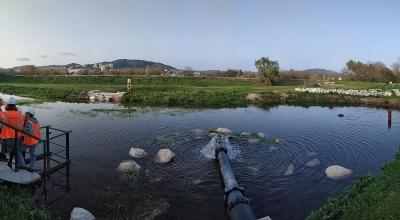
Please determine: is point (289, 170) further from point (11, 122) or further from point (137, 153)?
point (11, 122)

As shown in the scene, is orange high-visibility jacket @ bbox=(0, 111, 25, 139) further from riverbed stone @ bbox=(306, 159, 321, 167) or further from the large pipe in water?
riverbed stone @ bbox=(306, 159, 321, 167)

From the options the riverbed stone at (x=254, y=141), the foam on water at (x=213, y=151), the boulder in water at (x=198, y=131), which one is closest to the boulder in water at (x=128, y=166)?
the foam on water at (x=213, y=151)

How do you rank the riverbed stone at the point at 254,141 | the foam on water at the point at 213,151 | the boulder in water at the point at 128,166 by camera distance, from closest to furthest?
1. the boulder in water at the point at 128,166
2. the foam on water at the point at 213,151
3. the riverbed stone at the point at 254,141

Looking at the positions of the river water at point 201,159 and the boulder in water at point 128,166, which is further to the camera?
the boulder in water at point 128,166

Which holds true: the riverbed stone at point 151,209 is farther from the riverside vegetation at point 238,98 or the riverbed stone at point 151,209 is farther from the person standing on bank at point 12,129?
the person standing on bank at point 12,129

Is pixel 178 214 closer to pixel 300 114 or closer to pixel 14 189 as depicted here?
pixel 14 189

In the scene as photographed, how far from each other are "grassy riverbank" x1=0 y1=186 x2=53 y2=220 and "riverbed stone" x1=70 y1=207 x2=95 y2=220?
Result: 1335 millimetres

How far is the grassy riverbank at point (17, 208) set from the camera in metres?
11.1

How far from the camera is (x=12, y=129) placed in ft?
52.2

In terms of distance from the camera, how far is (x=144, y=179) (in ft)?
62.5

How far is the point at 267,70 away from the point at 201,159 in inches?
2525

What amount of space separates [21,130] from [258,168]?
13.1 metres

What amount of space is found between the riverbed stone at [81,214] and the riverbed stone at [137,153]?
9.04 meters

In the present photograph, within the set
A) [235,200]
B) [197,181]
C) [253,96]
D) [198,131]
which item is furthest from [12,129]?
[253,96]
